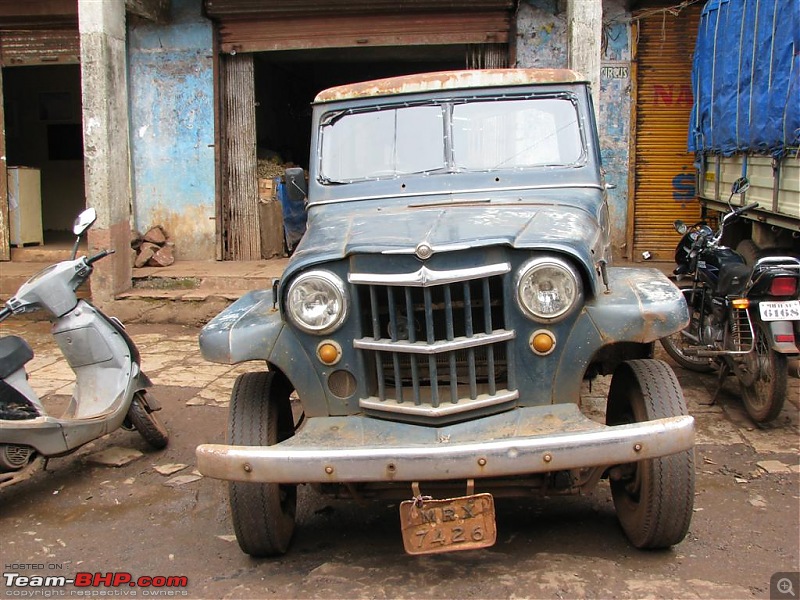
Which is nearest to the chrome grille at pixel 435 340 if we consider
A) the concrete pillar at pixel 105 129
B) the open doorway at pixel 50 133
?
the concrete pillar at pixel 105 129

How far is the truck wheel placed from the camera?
3059mm

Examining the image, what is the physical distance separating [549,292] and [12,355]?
9.62 feet

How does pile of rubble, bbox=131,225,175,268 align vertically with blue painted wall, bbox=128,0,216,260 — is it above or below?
below

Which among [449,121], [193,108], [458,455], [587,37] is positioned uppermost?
[587,37]

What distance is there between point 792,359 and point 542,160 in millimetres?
2097

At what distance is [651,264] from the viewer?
9.26 m

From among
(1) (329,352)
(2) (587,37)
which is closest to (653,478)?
(1) (329,352)

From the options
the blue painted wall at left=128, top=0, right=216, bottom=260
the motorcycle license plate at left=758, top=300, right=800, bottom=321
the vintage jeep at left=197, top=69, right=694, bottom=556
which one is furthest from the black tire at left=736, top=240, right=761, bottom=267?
the blue painted wall at left=128, top=0, right=216, bottom=260

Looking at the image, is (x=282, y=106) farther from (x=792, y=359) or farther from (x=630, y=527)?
(x=630, y=527)

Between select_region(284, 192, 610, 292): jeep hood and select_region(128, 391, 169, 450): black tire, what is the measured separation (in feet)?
5.38

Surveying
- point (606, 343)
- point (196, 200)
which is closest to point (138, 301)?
point (196, 200)

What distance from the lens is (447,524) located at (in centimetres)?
284

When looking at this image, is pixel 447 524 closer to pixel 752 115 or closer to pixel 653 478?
pixel 653 478

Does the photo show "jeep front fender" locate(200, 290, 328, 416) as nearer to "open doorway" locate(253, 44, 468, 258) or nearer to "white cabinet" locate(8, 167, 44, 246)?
"open doorway" locate(253, 44, 468, 258)
